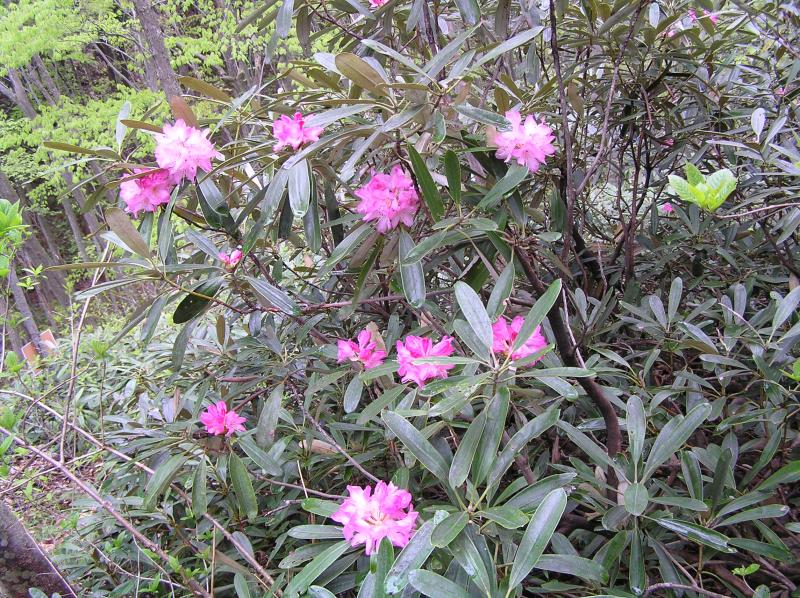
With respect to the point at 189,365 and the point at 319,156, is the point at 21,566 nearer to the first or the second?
the point at 189,365

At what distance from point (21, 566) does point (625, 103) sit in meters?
1.67

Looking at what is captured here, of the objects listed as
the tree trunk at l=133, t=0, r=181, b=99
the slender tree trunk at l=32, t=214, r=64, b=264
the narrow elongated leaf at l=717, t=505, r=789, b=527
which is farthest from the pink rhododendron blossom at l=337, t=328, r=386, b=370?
the slender tree trunk at l=32, t=214, r=64, b=264

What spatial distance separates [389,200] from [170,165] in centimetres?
39

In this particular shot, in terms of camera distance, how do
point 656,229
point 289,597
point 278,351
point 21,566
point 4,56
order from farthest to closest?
point 4,56, point 656,229, point 278,351, point 21,566, point 289,597

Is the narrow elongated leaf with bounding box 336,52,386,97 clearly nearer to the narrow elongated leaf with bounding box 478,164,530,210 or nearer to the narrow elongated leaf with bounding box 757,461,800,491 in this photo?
the narrow elongated leaf with bounding box 478,164,530,210

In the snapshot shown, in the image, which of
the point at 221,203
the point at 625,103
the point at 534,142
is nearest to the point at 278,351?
the point at 221,203

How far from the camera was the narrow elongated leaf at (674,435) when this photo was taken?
28.1 inches

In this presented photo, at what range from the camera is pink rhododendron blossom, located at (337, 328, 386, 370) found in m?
1.01

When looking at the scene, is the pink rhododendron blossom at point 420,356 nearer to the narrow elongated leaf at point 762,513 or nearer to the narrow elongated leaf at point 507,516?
the narrow elongated leaf at point 507,516

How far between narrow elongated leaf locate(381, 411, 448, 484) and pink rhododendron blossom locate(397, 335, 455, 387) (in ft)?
0.47

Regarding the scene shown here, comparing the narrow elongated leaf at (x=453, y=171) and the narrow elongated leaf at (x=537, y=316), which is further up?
the narrow elongated leaf at (x=453, y=171)

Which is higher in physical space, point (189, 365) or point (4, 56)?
point (4, 56)

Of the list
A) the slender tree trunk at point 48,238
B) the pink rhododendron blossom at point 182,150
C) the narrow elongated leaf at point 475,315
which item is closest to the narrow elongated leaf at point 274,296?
the pink rhododendron blossom at point 182,150

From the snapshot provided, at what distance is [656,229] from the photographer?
1490mm
